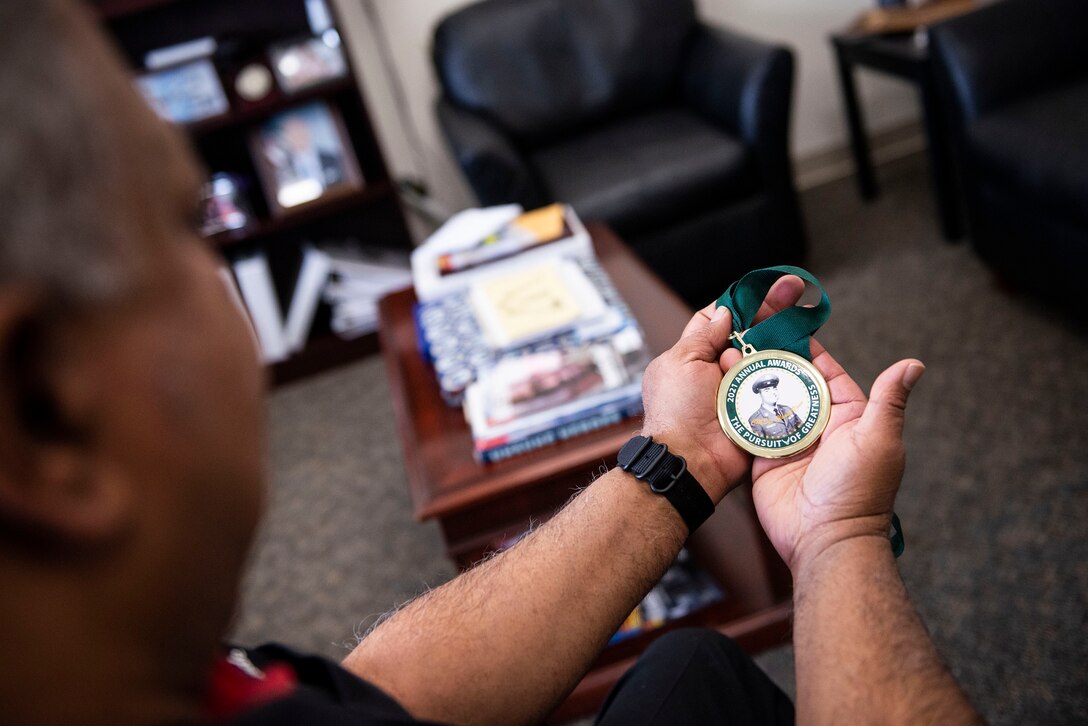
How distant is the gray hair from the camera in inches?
15.2

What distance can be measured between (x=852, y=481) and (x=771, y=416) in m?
0.12

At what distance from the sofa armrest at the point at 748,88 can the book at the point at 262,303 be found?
1.56 metres

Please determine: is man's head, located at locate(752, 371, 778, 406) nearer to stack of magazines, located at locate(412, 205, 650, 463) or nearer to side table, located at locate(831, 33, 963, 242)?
stack of magazines, located at locate(412, 205, 650, 463)

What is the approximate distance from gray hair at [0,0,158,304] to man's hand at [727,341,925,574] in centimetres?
64

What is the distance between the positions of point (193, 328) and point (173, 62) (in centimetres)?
285

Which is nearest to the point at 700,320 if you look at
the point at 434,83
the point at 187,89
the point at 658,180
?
the point at 658,180

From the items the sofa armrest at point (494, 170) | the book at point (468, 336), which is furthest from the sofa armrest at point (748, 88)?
the book at point (468, 336)

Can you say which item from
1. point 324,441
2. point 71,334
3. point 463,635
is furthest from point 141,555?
point 324,441

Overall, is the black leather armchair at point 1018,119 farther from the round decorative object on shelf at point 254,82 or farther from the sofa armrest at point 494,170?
the round decorative object on shelf at point 254,82

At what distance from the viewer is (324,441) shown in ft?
8.91

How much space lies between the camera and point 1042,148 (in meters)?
2.01

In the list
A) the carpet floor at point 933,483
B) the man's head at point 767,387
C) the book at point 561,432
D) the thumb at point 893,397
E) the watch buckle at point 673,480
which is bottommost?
the carpet floor at point 933,483

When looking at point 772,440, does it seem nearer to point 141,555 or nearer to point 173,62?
point 141,555

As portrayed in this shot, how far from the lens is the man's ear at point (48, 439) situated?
374mm
